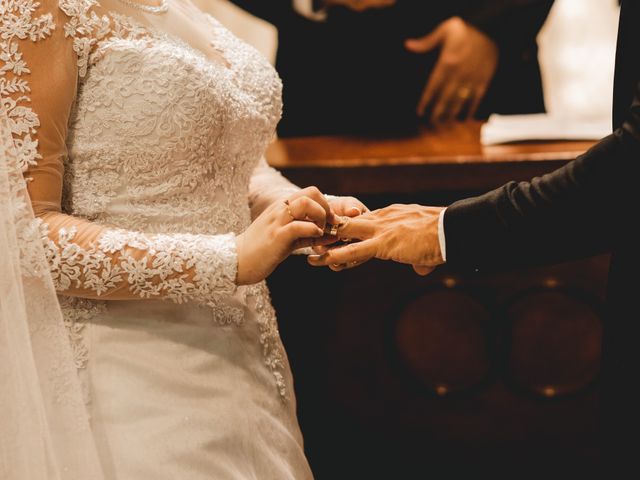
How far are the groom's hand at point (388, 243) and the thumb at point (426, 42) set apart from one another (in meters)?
1.67

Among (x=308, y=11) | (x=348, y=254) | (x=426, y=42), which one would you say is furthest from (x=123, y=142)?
(x=308, y=11)

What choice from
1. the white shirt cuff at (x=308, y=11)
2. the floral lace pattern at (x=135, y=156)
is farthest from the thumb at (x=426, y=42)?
the floral lace pattern at (x=135, y=156)

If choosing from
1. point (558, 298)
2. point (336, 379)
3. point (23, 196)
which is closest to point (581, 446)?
point (558, 298)

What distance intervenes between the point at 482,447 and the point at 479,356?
→ 0.32 meters

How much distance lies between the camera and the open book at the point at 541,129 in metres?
2.44

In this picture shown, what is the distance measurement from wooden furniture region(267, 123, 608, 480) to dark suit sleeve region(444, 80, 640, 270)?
35.5 inches

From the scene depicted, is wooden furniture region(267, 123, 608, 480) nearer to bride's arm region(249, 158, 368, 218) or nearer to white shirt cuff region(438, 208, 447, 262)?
bride's arm region(249, 158, 368, 218)

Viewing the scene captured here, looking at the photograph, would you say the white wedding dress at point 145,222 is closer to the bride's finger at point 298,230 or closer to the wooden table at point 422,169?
the bride's finger at point 298,230

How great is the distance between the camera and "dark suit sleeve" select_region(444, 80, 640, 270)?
1.37 metres

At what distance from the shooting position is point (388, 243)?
1486mm

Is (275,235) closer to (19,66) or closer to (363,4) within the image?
(19,66)

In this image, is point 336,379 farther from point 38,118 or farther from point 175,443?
point 38,118

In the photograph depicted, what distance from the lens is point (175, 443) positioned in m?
1.33

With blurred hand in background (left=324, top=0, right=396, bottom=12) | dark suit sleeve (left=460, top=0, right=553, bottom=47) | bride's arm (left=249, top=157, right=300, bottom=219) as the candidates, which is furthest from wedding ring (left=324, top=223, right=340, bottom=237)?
blurred hand in background (left=324, top=0, right=396, bottom=12)
